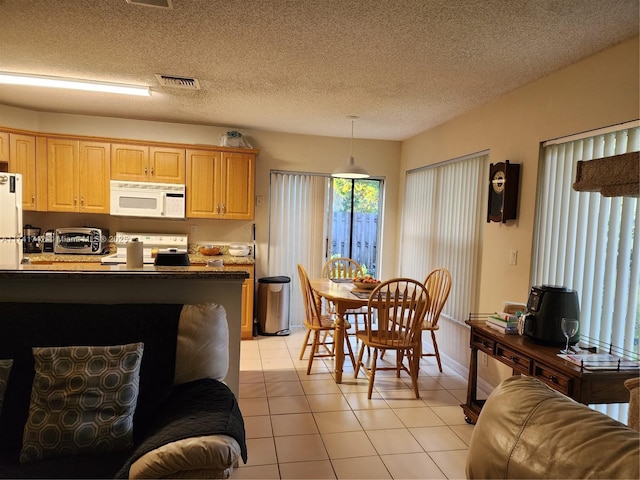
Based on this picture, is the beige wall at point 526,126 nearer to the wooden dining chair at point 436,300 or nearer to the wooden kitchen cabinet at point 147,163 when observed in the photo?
the wooden dining chair at point 436,300

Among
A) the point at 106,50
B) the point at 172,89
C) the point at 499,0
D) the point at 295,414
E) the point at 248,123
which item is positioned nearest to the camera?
the point at 499,0

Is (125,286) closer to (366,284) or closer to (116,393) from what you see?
(116,393)

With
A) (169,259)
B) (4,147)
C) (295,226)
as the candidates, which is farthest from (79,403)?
(295,226)

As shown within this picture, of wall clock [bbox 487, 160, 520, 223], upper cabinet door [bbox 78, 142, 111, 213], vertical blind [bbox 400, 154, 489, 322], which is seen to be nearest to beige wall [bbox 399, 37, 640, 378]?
wall clock [bbox 487, 160, 520, 223]

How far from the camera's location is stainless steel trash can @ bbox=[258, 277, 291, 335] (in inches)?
185

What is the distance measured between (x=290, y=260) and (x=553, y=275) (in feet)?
10.3

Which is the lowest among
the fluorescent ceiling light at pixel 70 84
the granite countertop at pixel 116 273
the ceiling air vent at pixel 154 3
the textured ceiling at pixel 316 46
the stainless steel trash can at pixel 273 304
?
the stainless steel trash can at pixel 273 304

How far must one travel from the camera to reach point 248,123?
456 cm

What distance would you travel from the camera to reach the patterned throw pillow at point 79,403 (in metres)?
1.63

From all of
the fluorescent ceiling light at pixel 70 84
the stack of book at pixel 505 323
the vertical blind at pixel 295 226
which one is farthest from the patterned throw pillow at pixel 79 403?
the vertical blind at pixel 295 226

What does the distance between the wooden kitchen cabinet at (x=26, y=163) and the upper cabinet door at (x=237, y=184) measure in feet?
6.29

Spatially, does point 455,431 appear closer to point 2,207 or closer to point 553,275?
point 553,275

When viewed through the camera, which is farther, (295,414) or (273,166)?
(273,166)

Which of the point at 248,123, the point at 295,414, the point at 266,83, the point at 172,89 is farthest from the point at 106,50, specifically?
the point at 295,414
